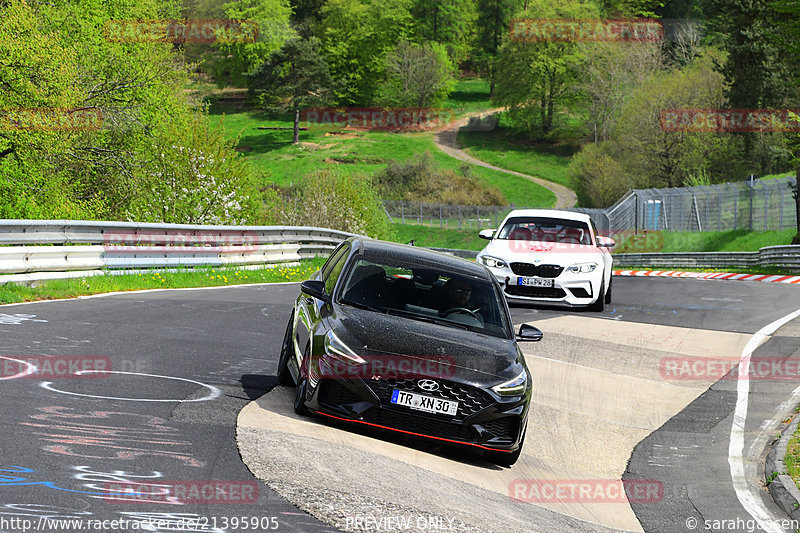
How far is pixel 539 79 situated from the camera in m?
118

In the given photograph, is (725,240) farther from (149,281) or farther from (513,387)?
(513,387)

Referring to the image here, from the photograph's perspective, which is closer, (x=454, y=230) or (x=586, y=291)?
(x=586, y=291)

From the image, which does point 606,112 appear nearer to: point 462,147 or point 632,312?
point 462,147

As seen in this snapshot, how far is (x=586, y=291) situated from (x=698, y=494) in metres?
9.49

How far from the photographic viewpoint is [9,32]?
77.4ft

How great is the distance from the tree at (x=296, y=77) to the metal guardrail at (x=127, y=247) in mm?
89567

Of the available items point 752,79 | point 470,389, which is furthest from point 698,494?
point 752,79

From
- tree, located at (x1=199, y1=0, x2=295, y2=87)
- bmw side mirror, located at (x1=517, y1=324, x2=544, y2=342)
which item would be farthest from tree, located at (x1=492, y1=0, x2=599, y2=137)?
bmw side mirror, located at (x1=517, y1=324, x2=544, y2=342)

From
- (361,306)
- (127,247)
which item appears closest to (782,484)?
(361,306)

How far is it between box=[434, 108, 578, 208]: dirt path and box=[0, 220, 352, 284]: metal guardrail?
213ft

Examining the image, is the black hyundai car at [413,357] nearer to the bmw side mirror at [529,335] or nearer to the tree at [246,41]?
the bmw side mirror at [529,335]

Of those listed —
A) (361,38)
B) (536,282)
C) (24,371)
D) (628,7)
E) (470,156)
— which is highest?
(628,7)

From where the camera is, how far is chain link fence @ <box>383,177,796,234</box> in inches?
1592

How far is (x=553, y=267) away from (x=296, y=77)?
102 meters
